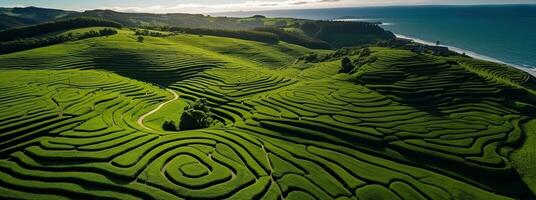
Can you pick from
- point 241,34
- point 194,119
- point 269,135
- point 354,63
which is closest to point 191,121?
point 194,119

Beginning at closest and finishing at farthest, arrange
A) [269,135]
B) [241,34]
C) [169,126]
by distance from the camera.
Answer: [269,135] < [169,126] < [241,34]

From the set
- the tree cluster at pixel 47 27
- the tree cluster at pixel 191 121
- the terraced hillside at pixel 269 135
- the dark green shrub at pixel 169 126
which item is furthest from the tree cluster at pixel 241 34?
the dark green shrub at pixel 169 126

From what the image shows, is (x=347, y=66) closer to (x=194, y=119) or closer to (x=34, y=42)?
(x=194, y=119)

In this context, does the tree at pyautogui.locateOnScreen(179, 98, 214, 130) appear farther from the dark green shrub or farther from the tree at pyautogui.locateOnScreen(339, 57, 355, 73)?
the tree at pyautogui.locateOnScreen(339, 57, 355, 73)

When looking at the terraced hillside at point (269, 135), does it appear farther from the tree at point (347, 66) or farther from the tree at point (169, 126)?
the tree at point (347, 66)

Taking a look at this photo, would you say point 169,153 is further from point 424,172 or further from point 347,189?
point 424,172

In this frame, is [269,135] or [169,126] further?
[169,126]
